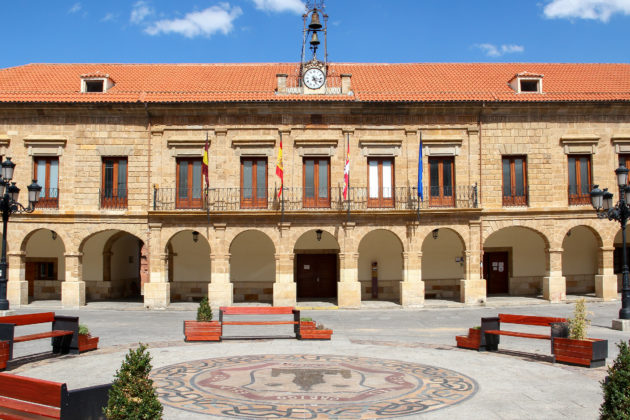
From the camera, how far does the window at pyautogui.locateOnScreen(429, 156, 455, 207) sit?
25.1m

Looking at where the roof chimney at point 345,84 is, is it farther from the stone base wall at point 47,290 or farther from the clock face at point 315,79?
the stone base wall at point 47,290

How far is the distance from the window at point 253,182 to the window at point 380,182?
174 inches

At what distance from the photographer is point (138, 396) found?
609 centimetres

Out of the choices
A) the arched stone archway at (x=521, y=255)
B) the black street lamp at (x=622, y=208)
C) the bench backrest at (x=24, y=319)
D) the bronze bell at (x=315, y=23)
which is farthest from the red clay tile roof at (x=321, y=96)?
the bench backrest at (x=24, y=319)

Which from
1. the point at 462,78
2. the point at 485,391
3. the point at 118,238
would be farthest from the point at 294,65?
the point at 485,391

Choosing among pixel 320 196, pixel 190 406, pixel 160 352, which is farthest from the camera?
pixel 320 196

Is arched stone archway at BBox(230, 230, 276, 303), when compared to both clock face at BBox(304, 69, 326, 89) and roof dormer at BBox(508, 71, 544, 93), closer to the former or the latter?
clock face at BBox(304, 69, 326, 89)

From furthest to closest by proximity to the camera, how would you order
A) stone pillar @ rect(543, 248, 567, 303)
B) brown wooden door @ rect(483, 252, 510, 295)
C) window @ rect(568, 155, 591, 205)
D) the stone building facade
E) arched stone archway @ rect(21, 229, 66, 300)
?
brown wooden door @ rect(483, 252, 510, 295) → arched stone archway @ rect(21, 229, 66, 300) → window @ rect(568, 155, 591, 205) → stone pillar @ rect(543, 248, 567, 303) → the stone building facade

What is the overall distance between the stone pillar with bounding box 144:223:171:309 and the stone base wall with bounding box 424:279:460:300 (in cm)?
1129

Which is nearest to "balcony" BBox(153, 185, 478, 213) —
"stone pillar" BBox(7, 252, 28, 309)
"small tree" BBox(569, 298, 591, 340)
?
"stone pillar" BBox(7, 252, 28, 309)

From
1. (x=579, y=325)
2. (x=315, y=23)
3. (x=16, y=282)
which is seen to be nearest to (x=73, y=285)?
(x=16, y=282)

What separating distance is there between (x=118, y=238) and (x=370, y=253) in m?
11.7

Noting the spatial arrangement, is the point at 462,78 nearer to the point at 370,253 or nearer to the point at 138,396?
the point at 370,253

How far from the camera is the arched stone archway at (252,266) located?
26391mm
